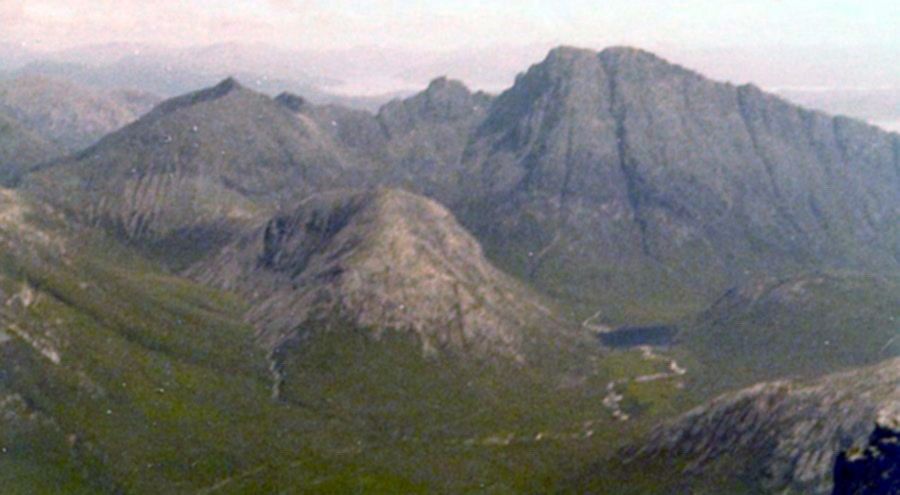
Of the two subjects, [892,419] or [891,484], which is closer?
[891,484]
